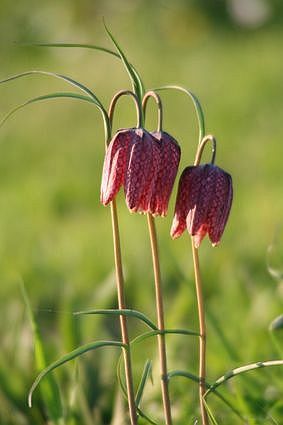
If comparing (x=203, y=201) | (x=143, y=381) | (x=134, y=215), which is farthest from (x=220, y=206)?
(x=134, y=215)

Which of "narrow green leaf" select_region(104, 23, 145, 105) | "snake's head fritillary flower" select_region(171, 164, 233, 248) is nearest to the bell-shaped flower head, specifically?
"snake's head fritillary flower" select_region(171, 164, 233, 248)

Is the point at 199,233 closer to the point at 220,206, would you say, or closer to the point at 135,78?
the point at 220,206

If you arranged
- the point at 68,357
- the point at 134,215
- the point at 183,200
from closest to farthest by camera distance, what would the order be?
the point at 68,357
the point at 183,200
the point at 134,215

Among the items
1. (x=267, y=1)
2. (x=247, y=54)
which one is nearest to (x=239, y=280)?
(x=247, y=54)

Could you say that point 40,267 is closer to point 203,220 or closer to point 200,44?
point 203,220

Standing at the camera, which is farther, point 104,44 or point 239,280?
point 104,44

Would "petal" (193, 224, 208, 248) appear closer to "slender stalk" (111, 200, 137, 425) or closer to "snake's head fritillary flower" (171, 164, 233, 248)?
"snake's head fritillary flower" (171, 164, 233, 248)

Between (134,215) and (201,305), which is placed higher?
(134,215)
